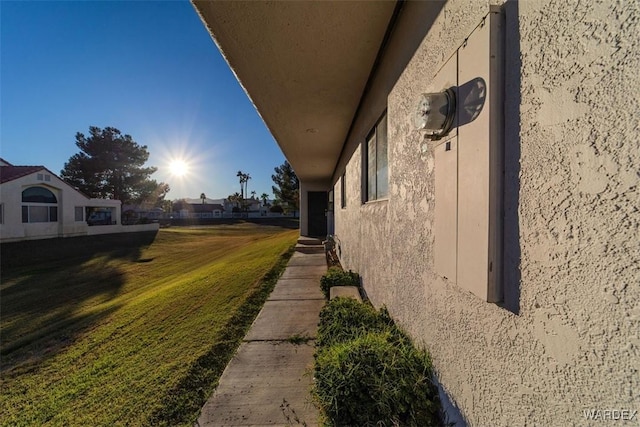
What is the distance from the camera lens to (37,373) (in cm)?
383

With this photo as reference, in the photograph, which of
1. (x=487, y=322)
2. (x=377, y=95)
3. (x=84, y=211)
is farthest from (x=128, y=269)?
(x=84, y=211)

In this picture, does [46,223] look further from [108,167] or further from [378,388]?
[378,388]

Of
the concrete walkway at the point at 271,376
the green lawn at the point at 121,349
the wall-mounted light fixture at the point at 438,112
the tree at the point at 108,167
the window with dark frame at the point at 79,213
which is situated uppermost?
the tree at the point at 108,167

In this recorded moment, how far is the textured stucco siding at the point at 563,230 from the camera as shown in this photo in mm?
721

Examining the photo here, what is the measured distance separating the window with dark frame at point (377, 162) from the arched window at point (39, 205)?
2737 cm

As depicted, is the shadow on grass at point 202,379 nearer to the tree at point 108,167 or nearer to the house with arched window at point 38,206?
the house with arched window at point 38,206

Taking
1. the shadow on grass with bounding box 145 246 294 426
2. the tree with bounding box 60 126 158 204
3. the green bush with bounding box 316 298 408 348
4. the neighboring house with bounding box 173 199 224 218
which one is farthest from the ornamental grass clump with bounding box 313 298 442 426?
the neighboring house with bounding box 173 199 224 218

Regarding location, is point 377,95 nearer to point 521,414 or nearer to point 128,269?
point 521,414

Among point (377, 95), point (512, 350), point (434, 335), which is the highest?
point (377, 95)

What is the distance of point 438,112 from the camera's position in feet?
4.89

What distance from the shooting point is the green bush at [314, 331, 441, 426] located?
5.59 ft

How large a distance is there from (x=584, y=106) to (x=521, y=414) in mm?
1151

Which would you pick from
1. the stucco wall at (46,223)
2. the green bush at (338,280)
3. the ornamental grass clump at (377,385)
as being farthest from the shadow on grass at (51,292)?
the ornamental grass clump at (377,385)

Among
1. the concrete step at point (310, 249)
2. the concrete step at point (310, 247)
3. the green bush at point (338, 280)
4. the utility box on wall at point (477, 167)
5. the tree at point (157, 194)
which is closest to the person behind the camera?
the utility box on wall at point (477, 167)
